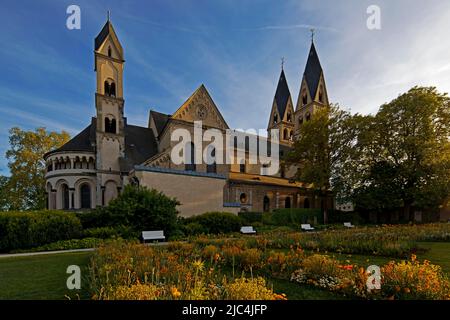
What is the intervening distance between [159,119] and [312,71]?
3552 centimetres

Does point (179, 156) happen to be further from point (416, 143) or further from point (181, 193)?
point (416, 143)

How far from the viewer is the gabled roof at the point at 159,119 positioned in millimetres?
33094

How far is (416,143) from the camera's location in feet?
78.8

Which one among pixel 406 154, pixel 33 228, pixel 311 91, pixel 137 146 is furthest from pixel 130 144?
pixel 311 91

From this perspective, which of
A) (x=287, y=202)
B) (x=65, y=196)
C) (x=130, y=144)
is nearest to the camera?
(x=65, y=196)

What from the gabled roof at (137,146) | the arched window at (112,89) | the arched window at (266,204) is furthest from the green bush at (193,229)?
the arched window at (112,89)

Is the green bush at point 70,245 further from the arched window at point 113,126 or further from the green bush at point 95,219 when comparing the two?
the arched window at point 113,126

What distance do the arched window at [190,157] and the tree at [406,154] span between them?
18705 mm

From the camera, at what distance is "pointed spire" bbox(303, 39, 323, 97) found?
165ft

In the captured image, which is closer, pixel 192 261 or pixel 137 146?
pixel 192 261

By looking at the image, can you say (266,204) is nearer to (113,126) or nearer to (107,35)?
(113,126)

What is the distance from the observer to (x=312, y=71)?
170 feet
